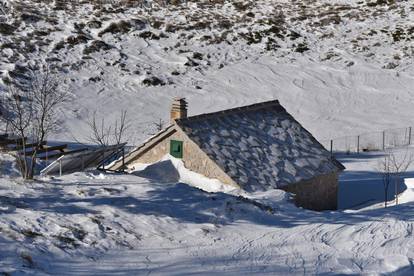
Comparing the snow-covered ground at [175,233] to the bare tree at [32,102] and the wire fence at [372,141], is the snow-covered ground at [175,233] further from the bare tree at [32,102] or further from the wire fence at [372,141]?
the wire fence at [372,141]

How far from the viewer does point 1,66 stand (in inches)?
1800

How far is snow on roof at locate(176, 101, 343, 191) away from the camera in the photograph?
22.7 meters

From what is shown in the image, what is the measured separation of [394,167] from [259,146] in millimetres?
11727

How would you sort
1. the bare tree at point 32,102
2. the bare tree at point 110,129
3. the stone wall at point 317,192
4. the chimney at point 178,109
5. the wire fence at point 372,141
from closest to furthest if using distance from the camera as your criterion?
the stone wall at point 317,192 < the chimney at point 178,109 < the bare tree at point 32,102 < the bare tree at point 110,129 < the wire fence at point 372,141

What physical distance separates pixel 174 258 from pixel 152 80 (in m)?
33.8

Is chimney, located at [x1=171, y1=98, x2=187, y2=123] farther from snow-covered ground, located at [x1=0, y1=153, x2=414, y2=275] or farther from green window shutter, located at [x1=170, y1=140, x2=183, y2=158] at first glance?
snow-covered ground, located at [x1=0, y1=153, x2=414, y2=275]

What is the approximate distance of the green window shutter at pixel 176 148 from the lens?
23156 mm

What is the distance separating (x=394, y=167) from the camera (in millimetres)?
33250

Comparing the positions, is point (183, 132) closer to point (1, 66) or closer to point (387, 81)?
point (1, 66)

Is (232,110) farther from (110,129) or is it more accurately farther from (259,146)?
(110,129)

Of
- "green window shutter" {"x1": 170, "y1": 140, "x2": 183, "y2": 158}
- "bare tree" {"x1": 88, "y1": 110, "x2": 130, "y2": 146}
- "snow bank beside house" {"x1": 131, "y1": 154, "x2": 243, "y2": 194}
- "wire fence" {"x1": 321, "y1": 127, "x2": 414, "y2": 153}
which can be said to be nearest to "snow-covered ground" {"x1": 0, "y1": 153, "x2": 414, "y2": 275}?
"snow bank beside house" {"x1": 131, "y1": 154, "x2": 243, "y2": 194}

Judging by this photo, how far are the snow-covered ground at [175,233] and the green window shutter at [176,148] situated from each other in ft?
10.2

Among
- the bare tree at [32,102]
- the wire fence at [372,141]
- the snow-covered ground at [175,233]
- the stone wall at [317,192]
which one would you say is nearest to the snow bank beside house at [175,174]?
the snow-covered ground at [175,233]

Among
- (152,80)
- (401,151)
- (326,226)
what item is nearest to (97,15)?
(152,80)
